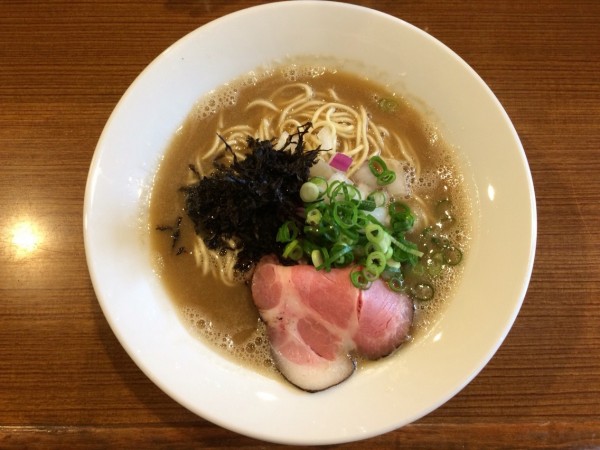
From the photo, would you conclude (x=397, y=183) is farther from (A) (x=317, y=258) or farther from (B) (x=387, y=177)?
(A) (x=317, y=258)

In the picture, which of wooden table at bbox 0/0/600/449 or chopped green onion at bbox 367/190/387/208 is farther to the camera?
chopped green onion at bbox 367/190/387/208

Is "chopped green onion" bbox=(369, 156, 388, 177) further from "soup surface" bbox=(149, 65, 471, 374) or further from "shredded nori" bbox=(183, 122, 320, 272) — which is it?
"shredded nori" bbox=(183, 122, 320, 272)

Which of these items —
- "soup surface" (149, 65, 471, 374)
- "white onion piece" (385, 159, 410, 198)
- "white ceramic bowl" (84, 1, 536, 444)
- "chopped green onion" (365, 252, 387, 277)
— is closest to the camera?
"white ceramic bowl" (84, 1, 536, 444)

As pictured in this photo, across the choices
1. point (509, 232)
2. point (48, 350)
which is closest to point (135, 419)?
point (48, 350)

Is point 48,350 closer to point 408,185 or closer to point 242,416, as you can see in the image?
point 242,416

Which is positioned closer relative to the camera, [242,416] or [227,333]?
[242,416]

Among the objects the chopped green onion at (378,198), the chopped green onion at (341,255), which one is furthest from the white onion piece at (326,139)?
the chopped green onion at (341,255)

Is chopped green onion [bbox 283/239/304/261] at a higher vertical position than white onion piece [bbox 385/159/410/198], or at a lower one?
lower

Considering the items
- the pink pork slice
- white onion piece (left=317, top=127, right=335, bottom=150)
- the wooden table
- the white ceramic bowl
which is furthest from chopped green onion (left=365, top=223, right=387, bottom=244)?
the wooden table
